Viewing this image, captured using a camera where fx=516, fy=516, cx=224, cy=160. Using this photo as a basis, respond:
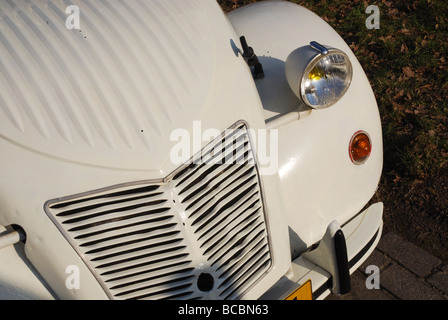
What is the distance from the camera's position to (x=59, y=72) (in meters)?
2.01

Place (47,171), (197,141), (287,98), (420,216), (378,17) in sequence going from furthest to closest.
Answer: (378,17), (420,216), (287,98), (197,141), (47,171)

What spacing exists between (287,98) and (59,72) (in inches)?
45.9

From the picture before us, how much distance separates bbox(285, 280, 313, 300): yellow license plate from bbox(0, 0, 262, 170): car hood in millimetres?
803

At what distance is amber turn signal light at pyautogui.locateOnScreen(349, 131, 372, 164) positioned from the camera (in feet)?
8.80

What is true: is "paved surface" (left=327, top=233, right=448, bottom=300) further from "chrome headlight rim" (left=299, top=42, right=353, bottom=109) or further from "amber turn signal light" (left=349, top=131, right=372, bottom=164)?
"chrome headlight rim" (left=299, top=42, right=353, bottom=109)

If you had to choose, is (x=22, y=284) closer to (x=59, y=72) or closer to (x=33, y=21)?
(x=59, y=72)

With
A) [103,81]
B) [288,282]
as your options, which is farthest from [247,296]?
[103,81]

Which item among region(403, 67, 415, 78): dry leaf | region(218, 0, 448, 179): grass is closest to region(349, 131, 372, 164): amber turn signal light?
region(218, 0, 448, 179): grass

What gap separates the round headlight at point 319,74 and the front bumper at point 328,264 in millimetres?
623

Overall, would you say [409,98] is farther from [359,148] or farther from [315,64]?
[315,64]

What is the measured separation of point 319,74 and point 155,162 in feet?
3.27

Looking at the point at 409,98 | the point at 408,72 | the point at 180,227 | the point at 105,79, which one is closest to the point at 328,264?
the point at 180,227

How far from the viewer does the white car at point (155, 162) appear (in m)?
1.93

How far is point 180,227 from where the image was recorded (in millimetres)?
2012
